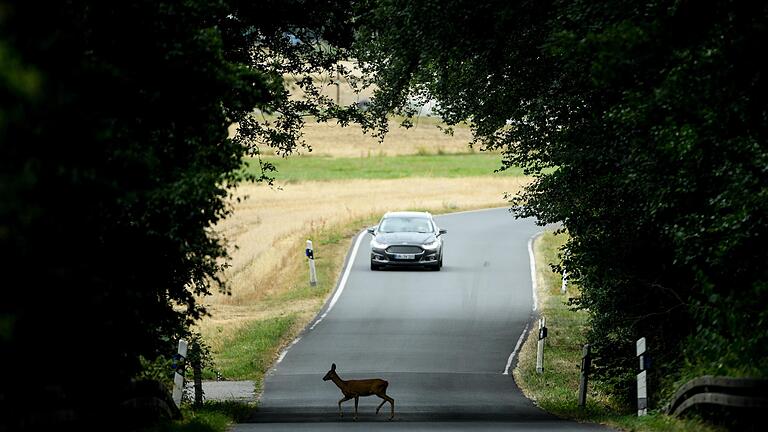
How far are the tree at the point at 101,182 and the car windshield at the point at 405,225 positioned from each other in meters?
23.6

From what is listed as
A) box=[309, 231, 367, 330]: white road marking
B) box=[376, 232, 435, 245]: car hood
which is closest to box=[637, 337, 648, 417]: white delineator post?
box=[309, 231, 367, 330]: white road marking

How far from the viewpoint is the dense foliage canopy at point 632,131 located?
11.7m

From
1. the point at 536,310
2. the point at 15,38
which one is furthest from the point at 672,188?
the point at 536,310

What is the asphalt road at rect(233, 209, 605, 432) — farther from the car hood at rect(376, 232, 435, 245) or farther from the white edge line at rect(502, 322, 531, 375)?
the car hood at rect(376, 232, 435, 245)

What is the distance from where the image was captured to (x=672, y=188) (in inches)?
569

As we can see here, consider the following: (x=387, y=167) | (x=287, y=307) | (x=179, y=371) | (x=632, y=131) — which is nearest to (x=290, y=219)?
(x=287, y=307)

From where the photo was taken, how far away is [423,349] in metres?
26.3

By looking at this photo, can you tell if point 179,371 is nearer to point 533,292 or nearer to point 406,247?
point 533,292

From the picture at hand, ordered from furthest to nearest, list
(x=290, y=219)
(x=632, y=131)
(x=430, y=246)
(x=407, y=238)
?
(x=290, y=219) < (x=430, y=246) < (x=407, y=238) < (x=632, y=131)

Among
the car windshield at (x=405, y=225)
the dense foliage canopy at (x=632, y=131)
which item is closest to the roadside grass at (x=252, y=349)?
the dense foliage canopy at (x=632, y=131)

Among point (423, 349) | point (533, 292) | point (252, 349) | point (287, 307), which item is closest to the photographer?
point (252, 349)

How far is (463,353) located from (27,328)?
63.6ft

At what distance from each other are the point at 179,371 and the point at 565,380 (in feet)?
28.3

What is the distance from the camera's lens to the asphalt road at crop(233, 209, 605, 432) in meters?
17.3
